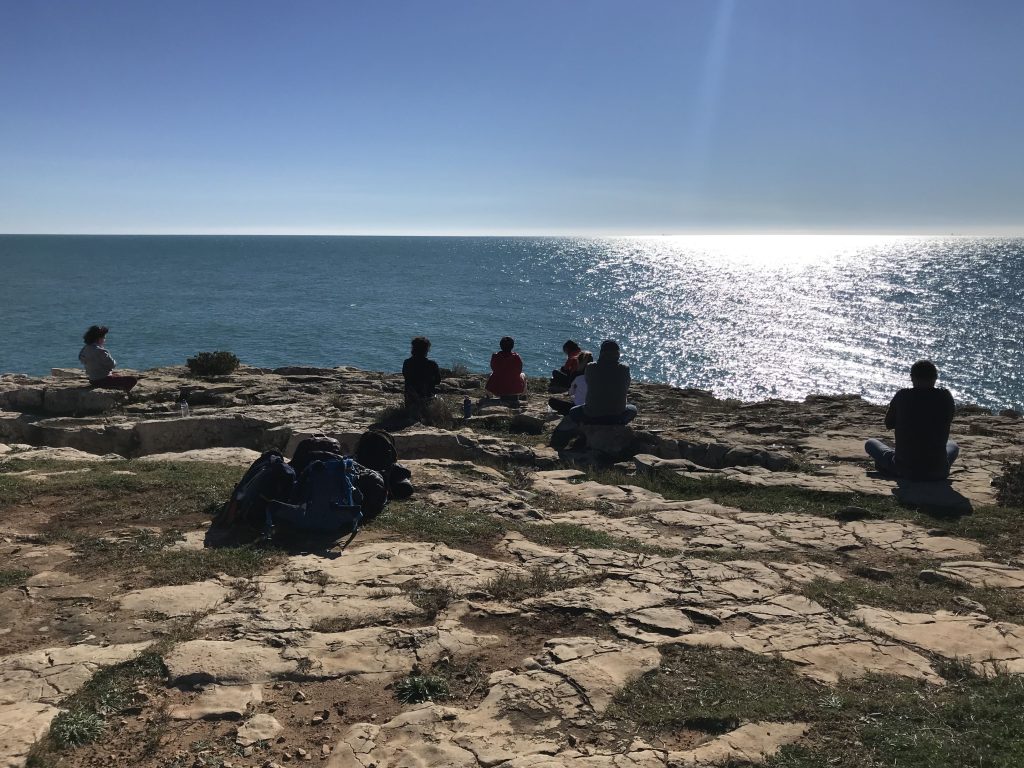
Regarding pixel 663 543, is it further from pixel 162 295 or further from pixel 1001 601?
pixel 162 295

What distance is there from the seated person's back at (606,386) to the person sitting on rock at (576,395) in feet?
1.49

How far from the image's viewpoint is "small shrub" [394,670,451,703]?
15.9ft

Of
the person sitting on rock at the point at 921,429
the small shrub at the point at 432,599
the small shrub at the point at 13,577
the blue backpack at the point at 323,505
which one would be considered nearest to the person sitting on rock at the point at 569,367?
the person sitting on rock at the point at 921,429

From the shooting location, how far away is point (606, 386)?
13.1 meters

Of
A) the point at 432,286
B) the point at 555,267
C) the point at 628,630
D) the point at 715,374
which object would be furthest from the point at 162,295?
the point at 628,630

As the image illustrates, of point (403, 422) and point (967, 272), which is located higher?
point (967, 272)

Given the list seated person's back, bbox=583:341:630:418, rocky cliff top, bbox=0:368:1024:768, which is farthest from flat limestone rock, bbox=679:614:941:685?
seated person's back, bbox=583:341:630:418

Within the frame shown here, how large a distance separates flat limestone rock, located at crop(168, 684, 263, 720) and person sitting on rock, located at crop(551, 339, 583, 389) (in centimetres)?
1296

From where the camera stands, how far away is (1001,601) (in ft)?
21.1

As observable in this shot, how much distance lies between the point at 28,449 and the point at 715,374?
4963 cm

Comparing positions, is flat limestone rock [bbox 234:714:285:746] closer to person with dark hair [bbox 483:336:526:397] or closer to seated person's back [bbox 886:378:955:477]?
seated person's back [bbox 886:378:955:477]

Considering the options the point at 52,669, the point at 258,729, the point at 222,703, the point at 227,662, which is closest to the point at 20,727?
the point at 52,669

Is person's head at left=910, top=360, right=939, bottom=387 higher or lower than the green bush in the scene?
higher

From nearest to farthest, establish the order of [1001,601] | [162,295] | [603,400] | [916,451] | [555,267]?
[1001,601] → [916,451] → [603,400] → [162,295] → [555,267]
